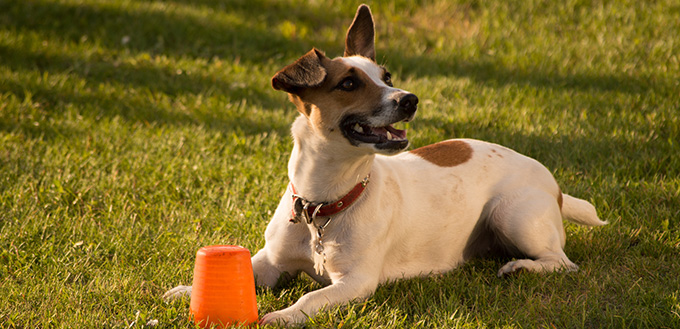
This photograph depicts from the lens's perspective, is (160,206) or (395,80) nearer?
(160,206)

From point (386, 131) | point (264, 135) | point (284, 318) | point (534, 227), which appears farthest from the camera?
point (264, 135)

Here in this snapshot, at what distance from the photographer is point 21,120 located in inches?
247

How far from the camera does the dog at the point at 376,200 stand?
A: 10.4 feet

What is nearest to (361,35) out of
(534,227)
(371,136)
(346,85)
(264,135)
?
(346,85)

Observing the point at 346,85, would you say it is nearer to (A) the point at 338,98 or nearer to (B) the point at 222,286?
(A) the point at 338,98

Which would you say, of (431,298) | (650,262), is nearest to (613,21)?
(650,262)

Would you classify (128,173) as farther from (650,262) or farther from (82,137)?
(650,262)

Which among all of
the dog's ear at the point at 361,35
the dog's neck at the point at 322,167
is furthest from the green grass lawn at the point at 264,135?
the dog's ear at the point at 361,35

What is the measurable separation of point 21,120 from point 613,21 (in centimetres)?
730

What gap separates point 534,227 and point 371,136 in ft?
4.25

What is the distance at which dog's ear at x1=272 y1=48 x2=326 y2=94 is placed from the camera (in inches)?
124

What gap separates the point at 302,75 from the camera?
316 centimetres

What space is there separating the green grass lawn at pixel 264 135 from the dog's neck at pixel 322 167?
60 cm

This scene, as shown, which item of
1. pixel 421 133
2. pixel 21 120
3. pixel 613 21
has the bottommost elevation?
pixel 21 120
